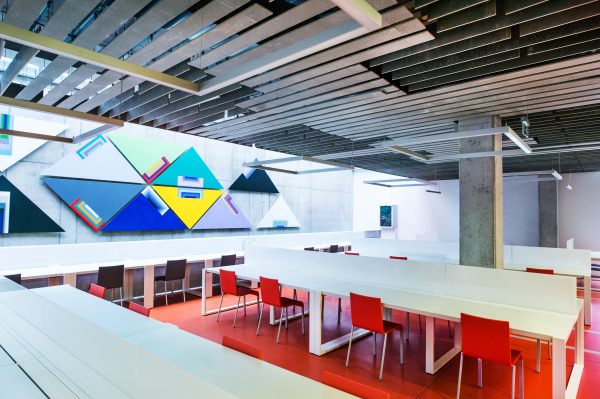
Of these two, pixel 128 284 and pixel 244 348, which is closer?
pixel 244 348

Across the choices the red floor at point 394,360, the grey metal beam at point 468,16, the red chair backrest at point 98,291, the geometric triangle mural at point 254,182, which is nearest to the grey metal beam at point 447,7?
the grey metal beam at point 468,16

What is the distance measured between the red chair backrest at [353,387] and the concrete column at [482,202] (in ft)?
12.6

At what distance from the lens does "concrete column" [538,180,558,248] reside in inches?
408

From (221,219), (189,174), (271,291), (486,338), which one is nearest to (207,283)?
(271,291)

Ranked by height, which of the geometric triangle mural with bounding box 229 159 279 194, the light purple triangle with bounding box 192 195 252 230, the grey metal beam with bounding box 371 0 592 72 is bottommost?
the light purple triangle with bounding box 192 195 252 230

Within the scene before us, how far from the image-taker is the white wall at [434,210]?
35.7ft

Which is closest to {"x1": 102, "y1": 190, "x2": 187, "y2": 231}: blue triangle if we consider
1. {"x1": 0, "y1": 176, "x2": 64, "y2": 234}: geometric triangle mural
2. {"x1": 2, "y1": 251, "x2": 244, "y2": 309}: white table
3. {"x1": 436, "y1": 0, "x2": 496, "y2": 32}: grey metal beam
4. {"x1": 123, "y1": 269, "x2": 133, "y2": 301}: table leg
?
{"x1": 2, "y1": 251, "x2": 244, "y2": 309}: white table

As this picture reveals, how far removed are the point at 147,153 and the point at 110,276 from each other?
3.01 metres

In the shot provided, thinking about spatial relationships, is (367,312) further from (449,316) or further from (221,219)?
(221,219)

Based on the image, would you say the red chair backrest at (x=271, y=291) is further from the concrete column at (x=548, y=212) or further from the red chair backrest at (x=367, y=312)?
the concrete column at (x=548, y=212)

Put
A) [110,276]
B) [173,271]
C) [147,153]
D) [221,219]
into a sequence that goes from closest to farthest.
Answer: [110,276] < [173,271] < [147,153] < [221,219]

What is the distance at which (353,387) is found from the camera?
1710mm

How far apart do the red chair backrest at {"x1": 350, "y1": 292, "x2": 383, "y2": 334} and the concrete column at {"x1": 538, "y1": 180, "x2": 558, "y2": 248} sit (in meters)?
9.59

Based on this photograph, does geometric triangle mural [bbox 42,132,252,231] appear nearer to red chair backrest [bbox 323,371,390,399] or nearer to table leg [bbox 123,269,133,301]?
table leg [bbox 123,269,133,301]
